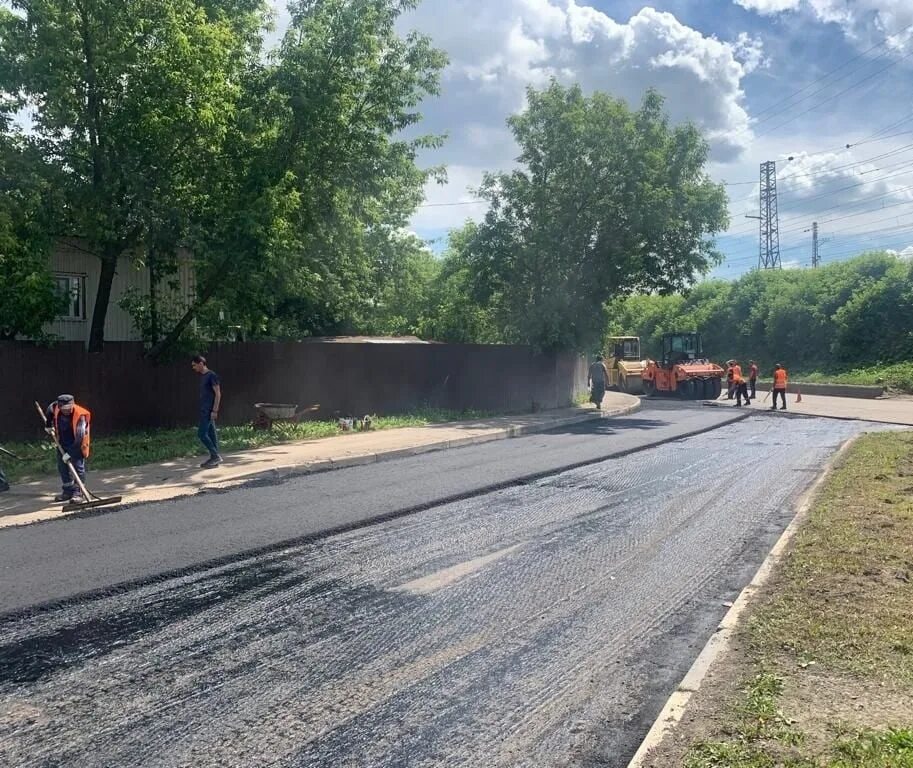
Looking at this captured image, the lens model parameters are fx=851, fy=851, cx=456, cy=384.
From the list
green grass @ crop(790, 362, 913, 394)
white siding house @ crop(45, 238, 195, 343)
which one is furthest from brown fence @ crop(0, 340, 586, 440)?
green grass @ crop(790, 362, 913, 394)

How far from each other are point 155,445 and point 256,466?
2.97 meters

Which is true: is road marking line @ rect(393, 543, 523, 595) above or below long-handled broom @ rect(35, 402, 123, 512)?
below

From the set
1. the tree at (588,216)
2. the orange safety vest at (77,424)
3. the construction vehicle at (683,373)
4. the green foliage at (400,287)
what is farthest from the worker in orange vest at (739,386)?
the orange safety vest at (77,424)

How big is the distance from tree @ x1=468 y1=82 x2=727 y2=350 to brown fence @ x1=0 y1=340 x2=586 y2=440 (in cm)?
205

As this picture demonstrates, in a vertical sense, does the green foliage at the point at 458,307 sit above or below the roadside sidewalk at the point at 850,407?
above

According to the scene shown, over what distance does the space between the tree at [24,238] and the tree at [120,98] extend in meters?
0.41

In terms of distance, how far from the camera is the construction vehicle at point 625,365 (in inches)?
1451

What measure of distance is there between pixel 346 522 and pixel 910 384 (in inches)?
1304

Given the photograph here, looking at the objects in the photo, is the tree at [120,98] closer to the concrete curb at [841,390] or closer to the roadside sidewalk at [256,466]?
the roadside sidewalk at [256,466]

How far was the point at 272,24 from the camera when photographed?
1780 cm

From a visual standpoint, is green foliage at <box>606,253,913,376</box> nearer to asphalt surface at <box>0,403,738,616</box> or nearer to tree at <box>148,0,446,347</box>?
tree at <box>148,0,446,347</box>

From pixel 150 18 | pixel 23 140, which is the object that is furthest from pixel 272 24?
pixel 23 140

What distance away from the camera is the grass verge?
366 cm

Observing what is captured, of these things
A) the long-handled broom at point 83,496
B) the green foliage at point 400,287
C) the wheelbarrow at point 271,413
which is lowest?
the long-handled broom at point 83,496
